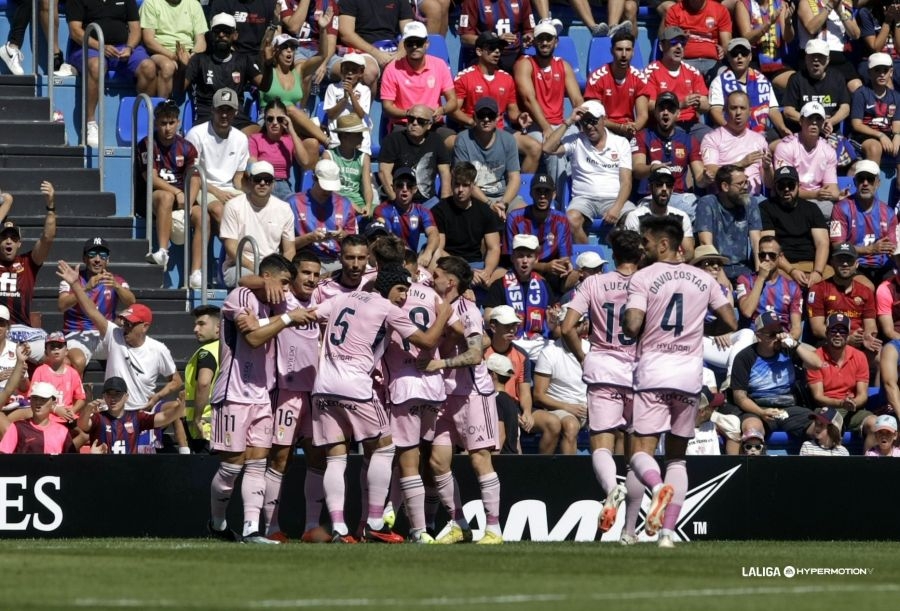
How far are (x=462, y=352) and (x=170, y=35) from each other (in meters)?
7.32

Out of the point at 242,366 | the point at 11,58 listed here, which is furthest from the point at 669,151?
the point at 242,366

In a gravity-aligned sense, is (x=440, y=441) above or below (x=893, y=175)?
below

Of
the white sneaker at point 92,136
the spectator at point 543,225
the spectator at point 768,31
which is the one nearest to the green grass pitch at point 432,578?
the spectator at point 543,225

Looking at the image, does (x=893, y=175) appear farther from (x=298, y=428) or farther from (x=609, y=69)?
(x=298, y=428)

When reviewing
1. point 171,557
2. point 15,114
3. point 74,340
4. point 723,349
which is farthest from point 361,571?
point 15,114

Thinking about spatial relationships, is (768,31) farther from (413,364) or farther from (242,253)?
(413,364)

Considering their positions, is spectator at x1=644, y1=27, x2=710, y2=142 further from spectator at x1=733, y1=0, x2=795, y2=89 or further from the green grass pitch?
the green grass pitch

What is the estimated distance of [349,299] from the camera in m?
12.1

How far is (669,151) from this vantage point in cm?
1917

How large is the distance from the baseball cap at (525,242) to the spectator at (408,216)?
783 millimetres

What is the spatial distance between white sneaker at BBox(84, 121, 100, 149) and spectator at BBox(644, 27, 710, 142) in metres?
6.26

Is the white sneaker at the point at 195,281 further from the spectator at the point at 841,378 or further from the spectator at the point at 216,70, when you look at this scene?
the spectator at the point at 841,378

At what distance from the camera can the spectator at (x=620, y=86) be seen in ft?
63.8

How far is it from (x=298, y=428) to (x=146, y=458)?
6.50 ft
